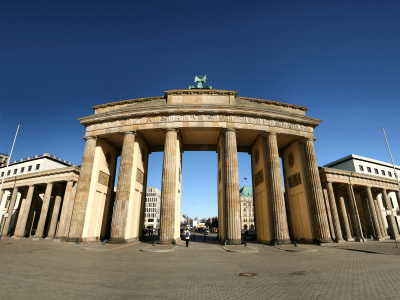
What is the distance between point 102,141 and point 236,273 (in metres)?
23.8

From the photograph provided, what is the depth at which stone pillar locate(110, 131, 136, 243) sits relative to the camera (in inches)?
808

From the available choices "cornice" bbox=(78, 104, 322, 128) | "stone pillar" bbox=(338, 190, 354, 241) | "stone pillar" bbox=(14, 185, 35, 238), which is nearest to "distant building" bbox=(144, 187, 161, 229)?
"stone pillar" bbox=(14, 185, 35, 238)

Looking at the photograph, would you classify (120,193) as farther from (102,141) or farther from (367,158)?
(367,158)

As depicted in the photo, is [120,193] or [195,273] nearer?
[195,273]

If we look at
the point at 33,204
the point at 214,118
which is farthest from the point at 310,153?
the point at 33,204

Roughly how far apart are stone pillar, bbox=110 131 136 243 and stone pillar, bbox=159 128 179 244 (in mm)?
3911

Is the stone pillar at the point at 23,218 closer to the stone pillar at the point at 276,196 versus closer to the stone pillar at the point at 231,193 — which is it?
the stone pillar at the point at 231,193

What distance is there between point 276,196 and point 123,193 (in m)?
16.5

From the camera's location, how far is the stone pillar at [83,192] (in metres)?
21.7

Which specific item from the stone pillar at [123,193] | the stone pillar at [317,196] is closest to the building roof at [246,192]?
the stone pillar at [317,196]

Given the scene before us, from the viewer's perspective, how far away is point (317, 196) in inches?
907

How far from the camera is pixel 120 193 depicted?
2175 cm

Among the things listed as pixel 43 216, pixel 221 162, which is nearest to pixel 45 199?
pixel 43 216

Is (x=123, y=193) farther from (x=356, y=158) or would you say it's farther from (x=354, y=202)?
(x=356, y=158)
